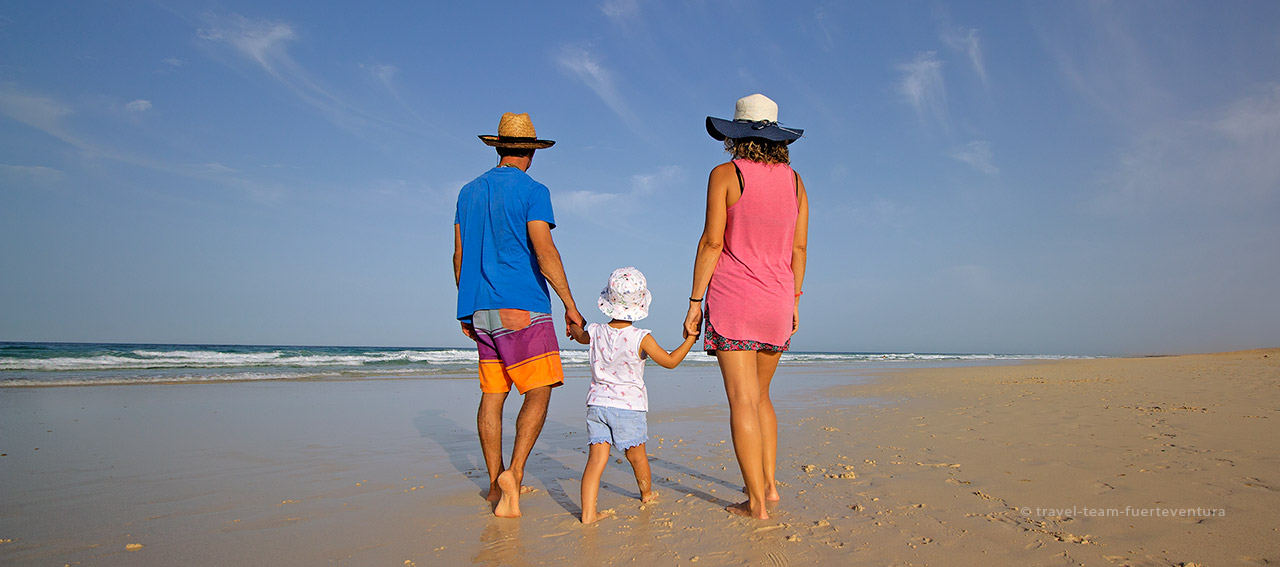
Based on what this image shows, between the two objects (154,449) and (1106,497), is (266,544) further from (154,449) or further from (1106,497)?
(1106,497)

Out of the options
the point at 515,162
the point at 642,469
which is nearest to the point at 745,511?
the point at 642,469

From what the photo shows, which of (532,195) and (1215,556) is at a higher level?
(532,195)

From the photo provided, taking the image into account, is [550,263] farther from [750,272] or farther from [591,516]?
[591,516]

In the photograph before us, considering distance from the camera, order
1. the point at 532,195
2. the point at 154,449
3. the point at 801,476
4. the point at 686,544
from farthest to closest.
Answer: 1. the point at 154,449
2. the point at 801,476
3. the point at 532,195
4. the point at 686,544

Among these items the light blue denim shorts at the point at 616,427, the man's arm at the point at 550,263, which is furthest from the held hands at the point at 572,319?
the light blue denim shorts at the point at 616,427

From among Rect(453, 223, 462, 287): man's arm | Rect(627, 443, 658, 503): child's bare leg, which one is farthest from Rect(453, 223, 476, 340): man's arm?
Rect(627, 443, 658, 503): child's bare leg

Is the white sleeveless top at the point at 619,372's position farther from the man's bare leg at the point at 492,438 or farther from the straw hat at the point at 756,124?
the straw hat at the point at 756,124

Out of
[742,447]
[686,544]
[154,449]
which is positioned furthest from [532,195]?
[154,449]

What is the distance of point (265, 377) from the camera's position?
43.1 ft

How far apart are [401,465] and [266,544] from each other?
1658mm

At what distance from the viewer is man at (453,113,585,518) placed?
122 inches

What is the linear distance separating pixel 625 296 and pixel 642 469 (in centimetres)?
86

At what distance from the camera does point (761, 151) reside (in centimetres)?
299

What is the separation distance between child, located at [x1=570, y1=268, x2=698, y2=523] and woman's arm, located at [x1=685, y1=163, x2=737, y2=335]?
0.25 meters
